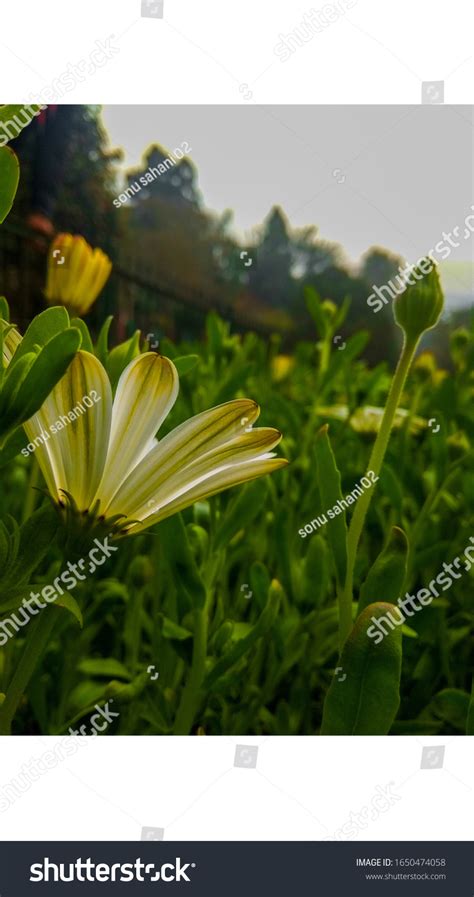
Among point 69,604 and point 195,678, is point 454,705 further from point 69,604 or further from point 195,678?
point 69,604

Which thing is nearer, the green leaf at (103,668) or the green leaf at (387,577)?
the green leaf at (387,577)

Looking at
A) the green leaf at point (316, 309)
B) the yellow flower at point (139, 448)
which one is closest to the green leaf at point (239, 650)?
the yellow flower at point (139, 448)

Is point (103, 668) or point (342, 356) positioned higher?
point (342, 356)

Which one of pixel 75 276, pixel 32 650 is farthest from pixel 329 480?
pixel 75 276

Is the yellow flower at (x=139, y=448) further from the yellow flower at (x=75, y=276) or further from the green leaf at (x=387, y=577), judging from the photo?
the yellow flower at (x=75, y=276)

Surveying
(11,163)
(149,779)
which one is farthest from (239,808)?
(11,163)
